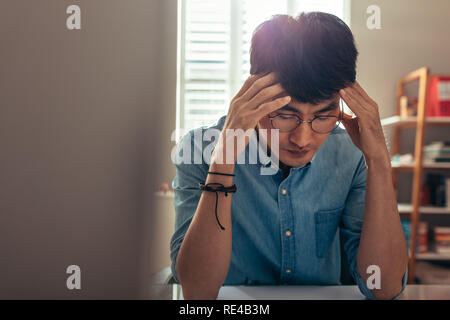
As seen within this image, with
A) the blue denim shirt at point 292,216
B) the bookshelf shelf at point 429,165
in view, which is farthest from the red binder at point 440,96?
the blue denim shirt at point 292,216

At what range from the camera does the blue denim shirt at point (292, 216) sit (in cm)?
72

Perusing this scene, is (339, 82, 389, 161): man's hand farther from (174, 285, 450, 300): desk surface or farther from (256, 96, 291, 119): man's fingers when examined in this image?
(174, 285, 450, 300): desk surface

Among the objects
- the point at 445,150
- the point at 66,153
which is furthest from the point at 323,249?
the point at 445,150

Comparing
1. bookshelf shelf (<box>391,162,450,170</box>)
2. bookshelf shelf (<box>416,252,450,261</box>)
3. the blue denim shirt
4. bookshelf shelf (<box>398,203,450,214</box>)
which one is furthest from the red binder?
the blue denim shirt

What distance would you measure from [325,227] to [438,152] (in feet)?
5.39

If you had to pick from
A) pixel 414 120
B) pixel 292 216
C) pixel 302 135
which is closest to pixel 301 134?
pixel 302 135

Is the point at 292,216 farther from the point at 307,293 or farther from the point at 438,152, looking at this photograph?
the point at 438,152

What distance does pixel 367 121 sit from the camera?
58cm

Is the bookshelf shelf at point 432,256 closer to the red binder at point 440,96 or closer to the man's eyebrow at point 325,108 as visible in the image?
the red binder at point 440,96

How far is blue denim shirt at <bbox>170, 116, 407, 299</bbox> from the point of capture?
72 centimetres

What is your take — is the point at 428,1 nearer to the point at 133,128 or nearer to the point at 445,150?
the point at 445,150

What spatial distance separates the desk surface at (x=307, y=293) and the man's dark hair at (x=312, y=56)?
12.1 inches

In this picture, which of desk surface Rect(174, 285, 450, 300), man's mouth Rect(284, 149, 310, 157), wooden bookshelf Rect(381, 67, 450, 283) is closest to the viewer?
desk surface Rect(174, 285, 450, 300)
